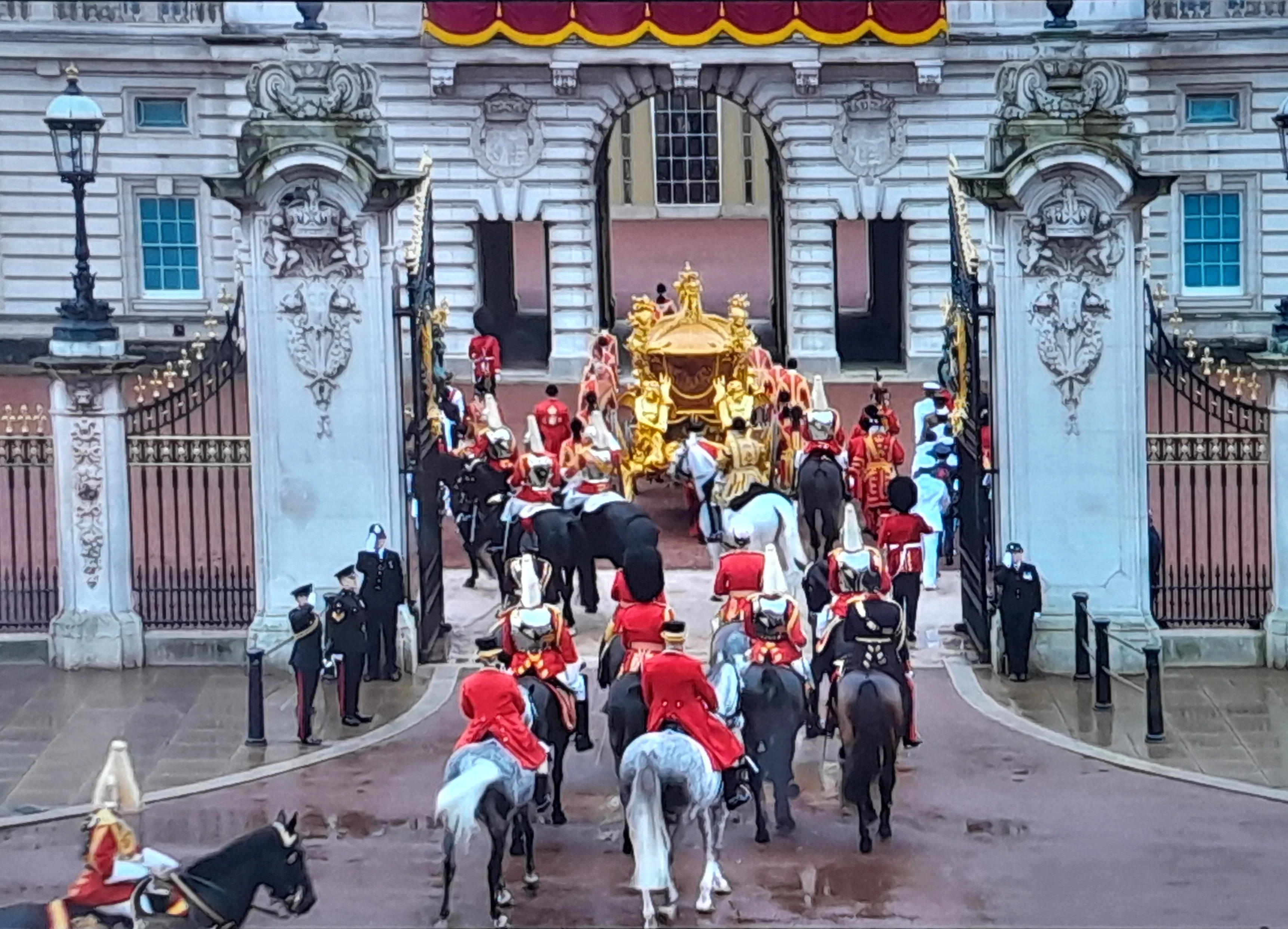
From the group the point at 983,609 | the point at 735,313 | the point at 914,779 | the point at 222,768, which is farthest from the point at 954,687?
the point at 735,313

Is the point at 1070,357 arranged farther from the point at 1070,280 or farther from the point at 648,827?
the point at 648,827

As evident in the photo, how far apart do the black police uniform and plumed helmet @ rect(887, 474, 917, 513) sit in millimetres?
821

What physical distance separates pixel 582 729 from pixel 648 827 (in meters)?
2.65

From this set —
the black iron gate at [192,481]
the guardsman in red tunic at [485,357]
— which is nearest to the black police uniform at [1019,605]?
the black iron gate at [192,481]

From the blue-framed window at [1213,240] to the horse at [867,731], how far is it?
2082 centimetres

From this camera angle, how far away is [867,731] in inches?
567

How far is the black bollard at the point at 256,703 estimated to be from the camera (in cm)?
1709

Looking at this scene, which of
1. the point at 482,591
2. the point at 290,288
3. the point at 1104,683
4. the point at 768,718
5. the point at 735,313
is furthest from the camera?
the point at 735,313

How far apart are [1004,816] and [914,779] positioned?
0.98 meters

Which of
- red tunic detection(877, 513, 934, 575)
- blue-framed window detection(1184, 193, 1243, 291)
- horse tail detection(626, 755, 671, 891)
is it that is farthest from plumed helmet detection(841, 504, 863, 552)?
blue-framed window detection(1184, 193, 1243, 291)

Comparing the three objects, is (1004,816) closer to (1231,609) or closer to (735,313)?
(1231,609)

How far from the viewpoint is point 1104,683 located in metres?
17.8

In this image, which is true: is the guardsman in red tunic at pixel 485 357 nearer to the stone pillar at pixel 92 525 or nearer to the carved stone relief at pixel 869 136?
the stone pillar at pixel 92 525

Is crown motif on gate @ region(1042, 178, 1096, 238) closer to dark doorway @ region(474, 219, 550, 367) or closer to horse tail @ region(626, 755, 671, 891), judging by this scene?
horse tail @ region(626, 755, 671, 891)
